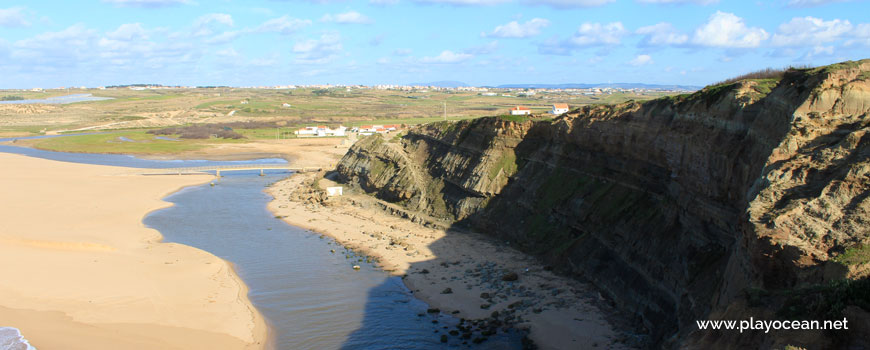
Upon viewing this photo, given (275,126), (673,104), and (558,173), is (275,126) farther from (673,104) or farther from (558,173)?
(673,104)

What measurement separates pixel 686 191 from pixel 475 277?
406 inches

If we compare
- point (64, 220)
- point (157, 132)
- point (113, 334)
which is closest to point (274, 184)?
point (64, 220)

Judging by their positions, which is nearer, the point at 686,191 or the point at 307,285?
the point at 686,191

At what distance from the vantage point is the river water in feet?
71.9

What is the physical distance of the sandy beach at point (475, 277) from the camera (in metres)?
22.0

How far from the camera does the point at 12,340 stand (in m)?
20.9

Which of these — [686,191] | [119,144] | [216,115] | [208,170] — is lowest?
[208,170]

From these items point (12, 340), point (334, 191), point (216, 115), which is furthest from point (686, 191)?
point (216, 115)

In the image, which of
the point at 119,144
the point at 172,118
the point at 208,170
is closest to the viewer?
the point at 208,170

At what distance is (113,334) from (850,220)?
2321 centimetres

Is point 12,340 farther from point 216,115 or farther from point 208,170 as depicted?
point 216,115

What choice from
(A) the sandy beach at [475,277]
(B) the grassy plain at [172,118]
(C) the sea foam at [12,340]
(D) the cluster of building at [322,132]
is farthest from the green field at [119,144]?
(C) the sea foam at [12,340]

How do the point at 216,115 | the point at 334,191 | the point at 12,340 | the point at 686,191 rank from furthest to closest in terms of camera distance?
the point at 216,115 < the point at 334,191 < the point at 686,191 < the point at 12,340

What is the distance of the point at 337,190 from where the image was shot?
50.4m
